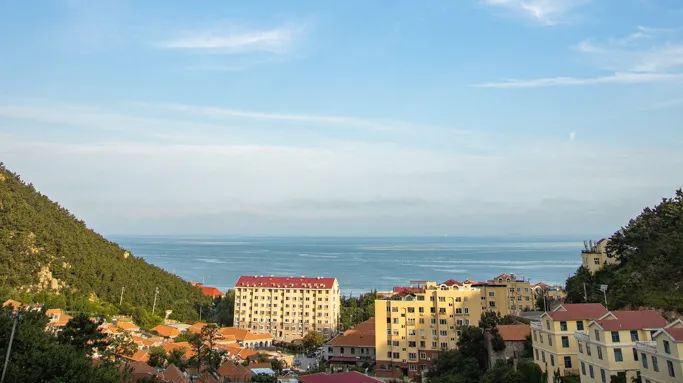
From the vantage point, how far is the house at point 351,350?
1813 inches

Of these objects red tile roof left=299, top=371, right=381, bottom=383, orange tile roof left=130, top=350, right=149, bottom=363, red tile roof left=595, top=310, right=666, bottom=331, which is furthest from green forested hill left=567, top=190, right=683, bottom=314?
orange tile roof left=130, top=350, right=149, bottom=363

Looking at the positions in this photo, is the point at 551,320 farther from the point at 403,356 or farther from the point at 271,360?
the point at 271,360

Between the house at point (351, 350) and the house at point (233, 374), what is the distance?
52.3 feet

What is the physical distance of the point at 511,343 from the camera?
32.0 meters

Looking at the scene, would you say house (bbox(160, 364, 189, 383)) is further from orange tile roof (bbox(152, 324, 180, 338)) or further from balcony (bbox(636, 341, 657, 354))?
orange tile roof (bbox(152, 324, 180, 338))

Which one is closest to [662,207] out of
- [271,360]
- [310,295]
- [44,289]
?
[271,360]

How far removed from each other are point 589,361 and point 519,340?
31.2ft

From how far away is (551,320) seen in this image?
2550cm

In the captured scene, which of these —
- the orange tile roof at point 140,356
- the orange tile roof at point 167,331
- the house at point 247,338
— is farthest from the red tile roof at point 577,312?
the orange tile roof at point 167,331

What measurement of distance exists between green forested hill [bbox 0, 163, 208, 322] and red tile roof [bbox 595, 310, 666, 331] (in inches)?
1918

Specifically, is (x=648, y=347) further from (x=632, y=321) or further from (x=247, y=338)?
A: (x=247, y=338)

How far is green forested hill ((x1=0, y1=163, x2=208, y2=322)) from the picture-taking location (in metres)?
53.2

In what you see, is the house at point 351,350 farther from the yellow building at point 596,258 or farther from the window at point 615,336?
the window at point 615,336

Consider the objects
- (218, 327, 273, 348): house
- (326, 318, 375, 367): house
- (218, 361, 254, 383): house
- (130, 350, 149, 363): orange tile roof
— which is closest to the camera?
(218, 361, 254, 383): house
